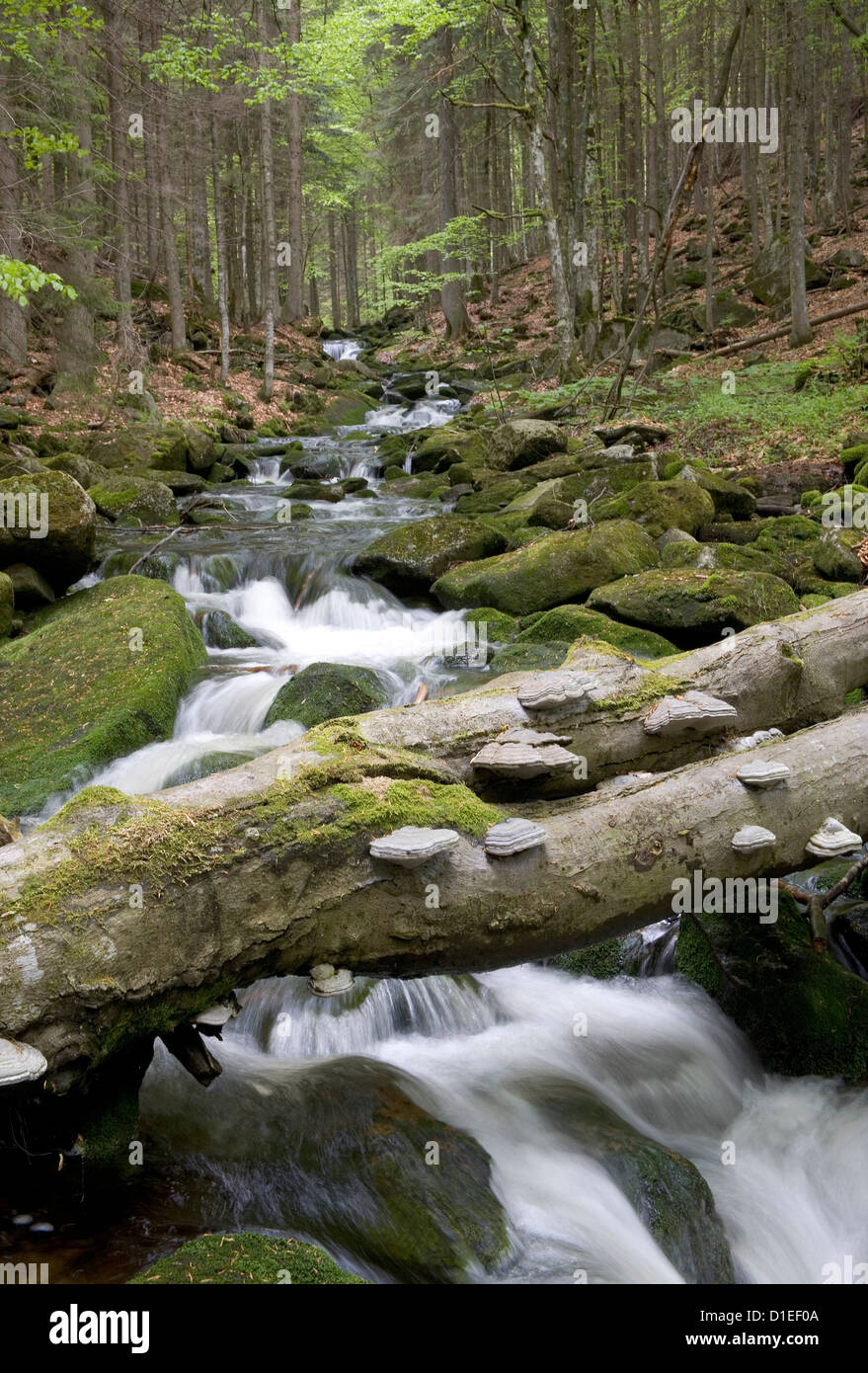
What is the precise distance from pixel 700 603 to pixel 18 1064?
746 centimetres

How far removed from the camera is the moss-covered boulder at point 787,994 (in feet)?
16.0

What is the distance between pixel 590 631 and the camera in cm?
892

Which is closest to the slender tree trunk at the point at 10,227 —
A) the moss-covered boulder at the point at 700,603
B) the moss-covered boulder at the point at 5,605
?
the moss-covered boulder at the point at 5,605

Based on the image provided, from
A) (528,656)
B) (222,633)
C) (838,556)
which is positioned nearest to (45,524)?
(222,633)

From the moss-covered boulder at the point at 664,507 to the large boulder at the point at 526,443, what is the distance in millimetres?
4292

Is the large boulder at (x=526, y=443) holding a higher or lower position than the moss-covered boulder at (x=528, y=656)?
higher

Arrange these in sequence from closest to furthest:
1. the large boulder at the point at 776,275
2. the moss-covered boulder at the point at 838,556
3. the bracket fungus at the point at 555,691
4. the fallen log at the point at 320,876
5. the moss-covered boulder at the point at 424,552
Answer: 1. the fallen log at the point at 320,876
2. the bracket fungus at the point at 555,691
3. the moss-covered boulder at the point at 838,556
4. the moss-covered boulder at the point at 424,552
5. the large boulder at the point at 776,275

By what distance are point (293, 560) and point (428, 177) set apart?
30975 millimetres

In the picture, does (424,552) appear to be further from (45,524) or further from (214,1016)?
(214,1016)

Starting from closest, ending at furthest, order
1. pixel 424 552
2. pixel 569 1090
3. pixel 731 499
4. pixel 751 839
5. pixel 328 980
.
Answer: pixel 328 980 → pixel 751 839 → pixel 569 1090 → pixel 424 552 → pixel 731 499

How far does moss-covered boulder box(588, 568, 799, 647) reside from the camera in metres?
8.51

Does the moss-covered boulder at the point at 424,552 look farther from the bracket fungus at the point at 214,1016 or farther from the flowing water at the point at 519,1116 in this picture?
the bracket fungus at the point at 214,1016
